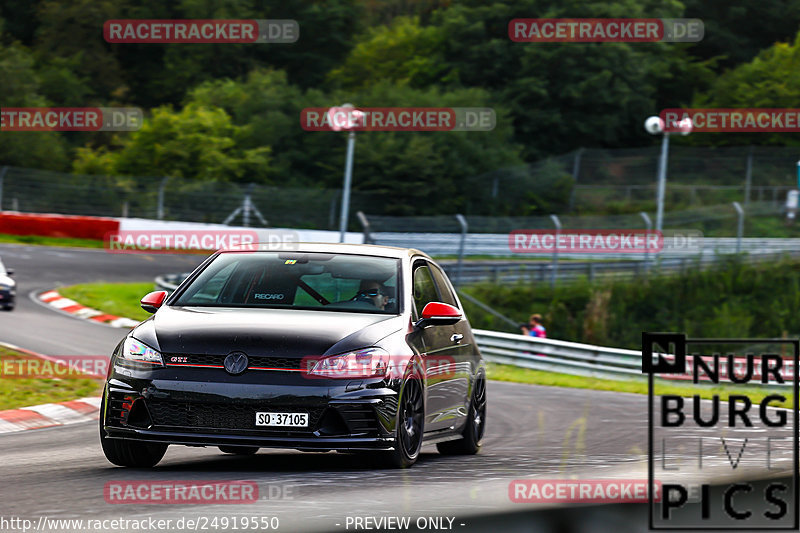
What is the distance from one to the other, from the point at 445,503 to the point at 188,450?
3.60 m

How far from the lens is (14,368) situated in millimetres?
14516

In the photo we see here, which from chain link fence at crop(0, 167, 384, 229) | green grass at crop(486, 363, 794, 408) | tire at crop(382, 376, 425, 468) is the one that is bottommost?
green grass at crop(486, 363, 794, 408)

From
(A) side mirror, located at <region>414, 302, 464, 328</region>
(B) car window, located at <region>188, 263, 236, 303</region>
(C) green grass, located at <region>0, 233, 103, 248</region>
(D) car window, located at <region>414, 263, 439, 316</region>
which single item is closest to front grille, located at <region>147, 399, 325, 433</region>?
(B) car window, located at <region>188, 263, 236, 303</region>

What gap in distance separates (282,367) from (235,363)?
26 centimetres

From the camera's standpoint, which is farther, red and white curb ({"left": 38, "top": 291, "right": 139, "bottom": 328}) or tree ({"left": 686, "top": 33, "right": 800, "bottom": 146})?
tree ({"left": 686, "top": 33, "right": 800, "bottom": 146})

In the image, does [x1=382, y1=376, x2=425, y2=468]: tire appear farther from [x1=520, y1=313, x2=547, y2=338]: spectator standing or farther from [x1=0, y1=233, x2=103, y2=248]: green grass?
[x1=0, y1=233, x2=103, y2=248]: green grass

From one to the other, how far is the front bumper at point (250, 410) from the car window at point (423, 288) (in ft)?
4.42

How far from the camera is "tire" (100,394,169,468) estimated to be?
744 centimetres

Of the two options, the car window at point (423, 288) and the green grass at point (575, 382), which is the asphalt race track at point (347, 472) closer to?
the car window at point (423, 288)

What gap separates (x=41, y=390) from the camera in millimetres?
13031

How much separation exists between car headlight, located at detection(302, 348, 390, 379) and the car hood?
4 centimetres

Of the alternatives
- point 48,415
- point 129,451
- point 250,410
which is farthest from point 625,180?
point 250,410

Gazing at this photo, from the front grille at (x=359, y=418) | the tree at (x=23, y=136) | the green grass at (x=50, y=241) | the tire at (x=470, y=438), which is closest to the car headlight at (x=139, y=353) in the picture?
the front grille at (x=359, y=418)

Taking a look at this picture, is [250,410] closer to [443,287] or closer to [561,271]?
[443,287]
